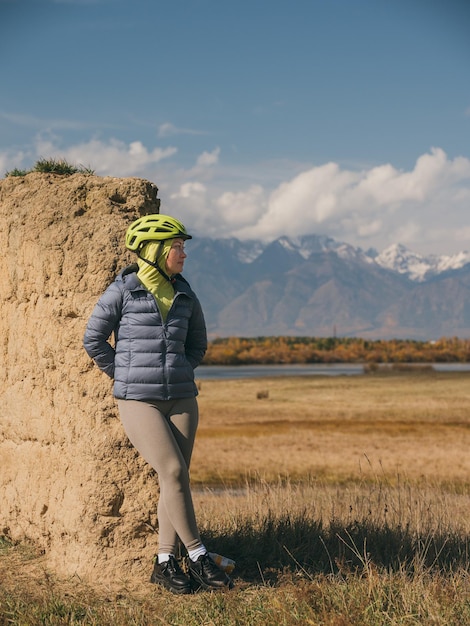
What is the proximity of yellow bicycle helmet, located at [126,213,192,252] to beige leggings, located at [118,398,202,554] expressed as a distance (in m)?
1.20

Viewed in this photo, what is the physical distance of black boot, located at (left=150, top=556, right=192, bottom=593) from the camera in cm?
621

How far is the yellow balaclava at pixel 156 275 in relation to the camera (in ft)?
20.4

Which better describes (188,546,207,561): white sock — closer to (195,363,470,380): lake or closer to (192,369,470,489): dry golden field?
(192,369,470,489): dry golden field

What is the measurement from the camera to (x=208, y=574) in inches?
245

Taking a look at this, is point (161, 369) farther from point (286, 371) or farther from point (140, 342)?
point (286, 371)

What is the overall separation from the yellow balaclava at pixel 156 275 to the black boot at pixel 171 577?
1.89 m

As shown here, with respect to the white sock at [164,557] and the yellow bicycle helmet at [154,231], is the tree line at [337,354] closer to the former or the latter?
the white sock at [164,557]

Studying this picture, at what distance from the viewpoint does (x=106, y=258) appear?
698 centimetres

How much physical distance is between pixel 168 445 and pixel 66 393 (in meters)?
1.36

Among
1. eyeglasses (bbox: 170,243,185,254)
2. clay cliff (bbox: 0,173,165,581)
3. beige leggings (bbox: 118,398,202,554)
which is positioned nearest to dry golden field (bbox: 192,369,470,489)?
clay cliff (bbox: 0,173,165,581)

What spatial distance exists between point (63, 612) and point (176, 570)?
0.88 m

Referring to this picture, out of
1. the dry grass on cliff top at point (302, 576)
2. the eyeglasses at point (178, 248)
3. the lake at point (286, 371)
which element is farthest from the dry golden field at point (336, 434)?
the lake at point (286, 371)

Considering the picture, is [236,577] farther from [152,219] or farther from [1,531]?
[152,219]

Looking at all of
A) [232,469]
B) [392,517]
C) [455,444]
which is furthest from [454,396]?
[392,517]
